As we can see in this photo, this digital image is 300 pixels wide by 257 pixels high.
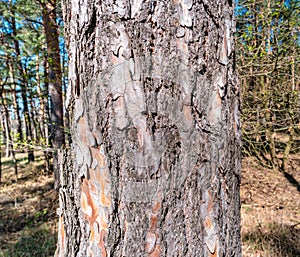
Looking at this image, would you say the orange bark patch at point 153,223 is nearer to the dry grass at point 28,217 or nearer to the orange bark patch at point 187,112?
the orange bark patch at point 187,112

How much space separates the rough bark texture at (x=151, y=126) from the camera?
762mm

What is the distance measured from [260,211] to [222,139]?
4.64 metres

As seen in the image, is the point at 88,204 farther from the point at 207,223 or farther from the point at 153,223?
the point at 207,223

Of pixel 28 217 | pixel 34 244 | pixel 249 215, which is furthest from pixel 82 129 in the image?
pixel 28 217

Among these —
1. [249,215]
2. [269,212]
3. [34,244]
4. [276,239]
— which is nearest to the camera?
[276,239]

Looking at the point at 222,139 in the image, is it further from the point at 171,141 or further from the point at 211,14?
the point at 211,14

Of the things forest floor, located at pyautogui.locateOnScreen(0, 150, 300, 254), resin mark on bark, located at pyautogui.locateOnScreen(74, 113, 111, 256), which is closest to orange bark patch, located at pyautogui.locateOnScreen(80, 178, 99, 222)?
resin mark on bark, located at pyautogui.locateOnScreen(74, 113, 111, 256)

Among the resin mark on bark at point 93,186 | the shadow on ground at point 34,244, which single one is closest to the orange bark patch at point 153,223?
the resin mark on bark at point 93,186

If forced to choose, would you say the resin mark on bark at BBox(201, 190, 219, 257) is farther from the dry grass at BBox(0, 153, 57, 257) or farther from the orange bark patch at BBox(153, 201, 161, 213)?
the dry grass at BBox(0, 153, 57, 257)

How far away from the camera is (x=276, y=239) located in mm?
3311

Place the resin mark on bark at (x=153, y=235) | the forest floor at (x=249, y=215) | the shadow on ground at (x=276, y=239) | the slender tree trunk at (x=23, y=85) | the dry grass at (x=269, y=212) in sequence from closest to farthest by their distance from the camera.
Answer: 1. the resin mark on bark at (x=153, y=235)
2. the shadow on ground at (x=276, y=239)
3. the dry grass at (x=269, y=212)
4. the forest floor at (x=249, y=215)
5. the slender tree trunk at (x=23, y=85)

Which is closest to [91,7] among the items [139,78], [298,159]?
[139,78]

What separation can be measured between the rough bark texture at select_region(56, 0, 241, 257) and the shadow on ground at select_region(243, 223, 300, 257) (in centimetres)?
280

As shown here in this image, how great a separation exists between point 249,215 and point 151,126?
14.6 ft
